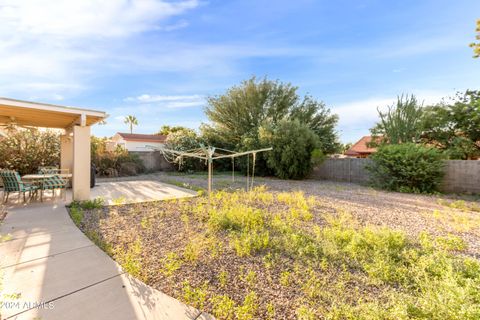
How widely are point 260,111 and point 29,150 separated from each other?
12.6 m

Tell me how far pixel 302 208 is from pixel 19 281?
4.81m

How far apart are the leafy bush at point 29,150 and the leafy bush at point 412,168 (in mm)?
13842

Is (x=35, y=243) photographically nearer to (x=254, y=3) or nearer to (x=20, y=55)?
(x=20, y=55)

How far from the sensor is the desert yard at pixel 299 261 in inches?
79.0

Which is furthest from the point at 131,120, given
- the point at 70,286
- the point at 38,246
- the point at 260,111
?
the point at 70,286

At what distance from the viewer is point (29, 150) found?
942 centimetres

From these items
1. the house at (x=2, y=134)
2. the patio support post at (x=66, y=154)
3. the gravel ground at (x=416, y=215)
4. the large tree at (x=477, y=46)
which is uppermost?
the large tree at (x=477, y=46)

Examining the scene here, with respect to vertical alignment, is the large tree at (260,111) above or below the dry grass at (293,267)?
above

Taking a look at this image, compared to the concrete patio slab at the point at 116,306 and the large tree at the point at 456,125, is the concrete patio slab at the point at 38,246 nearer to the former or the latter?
the concrete patio slab at the point at 116,306

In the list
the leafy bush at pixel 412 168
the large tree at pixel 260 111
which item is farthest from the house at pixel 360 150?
the leafy bush at pixel 412 168

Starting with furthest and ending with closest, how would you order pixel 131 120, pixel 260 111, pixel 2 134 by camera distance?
pixel 131 120
pixel 260 111
pixel 2 134

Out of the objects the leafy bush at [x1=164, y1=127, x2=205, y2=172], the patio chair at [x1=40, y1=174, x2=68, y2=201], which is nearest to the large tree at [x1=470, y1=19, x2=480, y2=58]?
the patio chair at [x1=40, y1=174, x2=68, y2=201]

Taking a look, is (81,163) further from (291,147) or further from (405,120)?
(405,120)

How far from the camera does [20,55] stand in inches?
248
